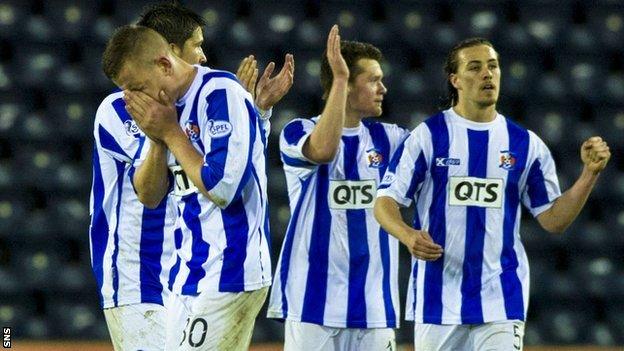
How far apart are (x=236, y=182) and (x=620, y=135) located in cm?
431

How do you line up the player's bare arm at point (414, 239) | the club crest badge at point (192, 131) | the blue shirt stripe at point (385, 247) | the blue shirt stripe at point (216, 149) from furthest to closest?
the blue shirt stripe at point (385, 247) → the player's bare arm at point (414, 239) → the club crest badge at point (192, 131) → the blue shirt stripe at point (216, 149)

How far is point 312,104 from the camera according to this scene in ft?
23.3

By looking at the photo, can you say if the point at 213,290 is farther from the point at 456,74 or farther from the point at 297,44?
the point at 297,44

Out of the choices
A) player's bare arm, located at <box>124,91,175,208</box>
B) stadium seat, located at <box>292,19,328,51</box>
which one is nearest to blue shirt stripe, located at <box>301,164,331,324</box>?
player's bare arm, located at <box>124,91,175,208</box>

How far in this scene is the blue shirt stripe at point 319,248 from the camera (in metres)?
4.62

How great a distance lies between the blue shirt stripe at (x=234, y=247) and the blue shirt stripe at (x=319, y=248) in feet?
4.42

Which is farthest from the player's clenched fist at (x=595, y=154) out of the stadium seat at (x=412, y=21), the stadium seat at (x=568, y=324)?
the stadium seat at (x=412, y=21)

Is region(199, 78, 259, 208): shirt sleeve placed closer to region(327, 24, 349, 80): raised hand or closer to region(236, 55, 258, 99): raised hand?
region(236, 55, 258, 99): raised hand

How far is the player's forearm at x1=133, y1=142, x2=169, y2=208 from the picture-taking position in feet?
11.1

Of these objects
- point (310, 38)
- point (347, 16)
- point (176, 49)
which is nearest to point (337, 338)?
point (176, 49)

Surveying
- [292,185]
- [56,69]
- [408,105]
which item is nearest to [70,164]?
[56,69]

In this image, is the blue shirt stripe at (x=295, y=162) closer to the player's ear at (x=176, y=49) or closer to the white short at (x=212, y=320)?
the player's ear at (x=176, y=49)

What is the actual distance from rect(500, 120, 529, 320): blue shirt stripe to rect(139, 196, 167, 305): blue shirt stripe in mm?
1078

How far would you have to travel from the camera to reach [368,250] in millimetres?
4633
